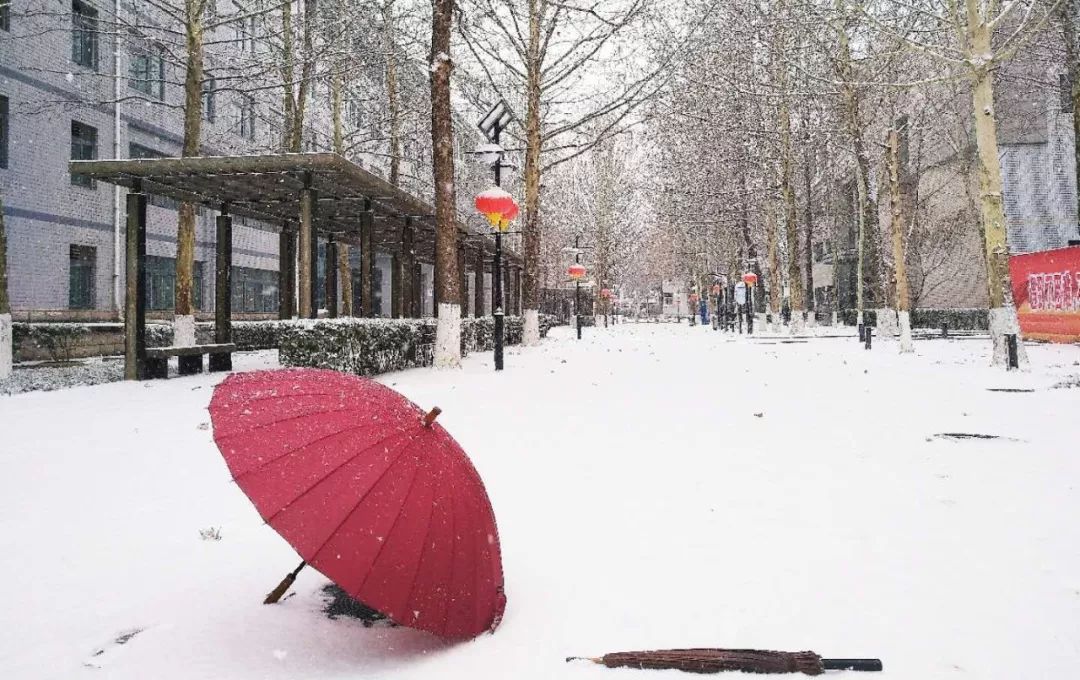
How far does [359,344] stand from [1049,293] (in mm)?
17514

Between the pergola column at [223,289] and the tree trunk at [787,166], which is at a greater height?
the tree trunk at [787,166]

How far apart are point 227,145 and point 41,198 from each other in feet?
33.5

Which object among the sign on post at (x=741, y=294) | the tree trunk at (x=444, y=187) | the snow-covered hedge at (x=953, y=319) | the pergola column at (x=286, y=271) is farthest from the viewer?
the sign on post at (x=741, y=294)

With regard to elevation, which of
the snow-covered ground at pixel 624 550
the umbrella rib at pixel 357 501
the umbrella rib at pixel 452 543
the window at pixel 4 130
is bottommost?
the snow-covered ground at pixel 624 550

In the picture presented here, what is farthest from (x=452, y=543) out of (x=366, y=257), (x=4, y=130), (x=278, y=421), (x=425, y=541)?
(x=4, y=130)

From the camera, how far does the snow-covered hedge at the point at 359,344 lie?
10102 millimetres

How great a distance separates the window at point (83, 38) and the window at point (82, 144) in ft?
6.53

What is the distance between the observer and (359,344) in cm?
1080

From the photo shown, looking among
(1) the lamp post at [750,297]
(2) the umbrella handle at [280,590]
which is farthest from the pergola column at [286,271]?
(1) the lamp post at [750,297]

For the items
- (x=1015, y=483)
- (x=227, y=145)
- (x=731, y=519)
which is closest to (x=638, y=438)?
(x=731, y=519)

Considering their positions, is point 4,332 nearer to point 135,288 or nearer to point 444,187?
point 135,288

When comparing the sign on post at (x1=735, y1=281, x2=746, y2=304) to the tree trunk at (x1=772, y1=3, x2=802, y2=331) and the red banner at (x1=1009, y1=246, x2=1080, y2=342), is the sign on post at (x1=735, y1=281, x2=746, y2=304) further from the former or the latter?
the red banner at (x1=1009, y1=246, x2=1080, y2=342)

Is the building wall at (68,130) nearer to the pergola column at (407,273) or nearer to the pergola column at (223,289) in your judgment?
the pergola column at (223,289)

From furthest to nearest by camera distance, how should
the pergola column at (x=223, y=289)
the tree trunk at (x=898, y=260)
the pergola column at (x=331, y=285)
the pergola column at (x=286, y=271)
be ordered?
the tree trunk at (x=898, y=260) → the pergola column at (x=286, y=271) → the pergola column at (x=331, y=285) → the pergola column at (x=223, y=289)
